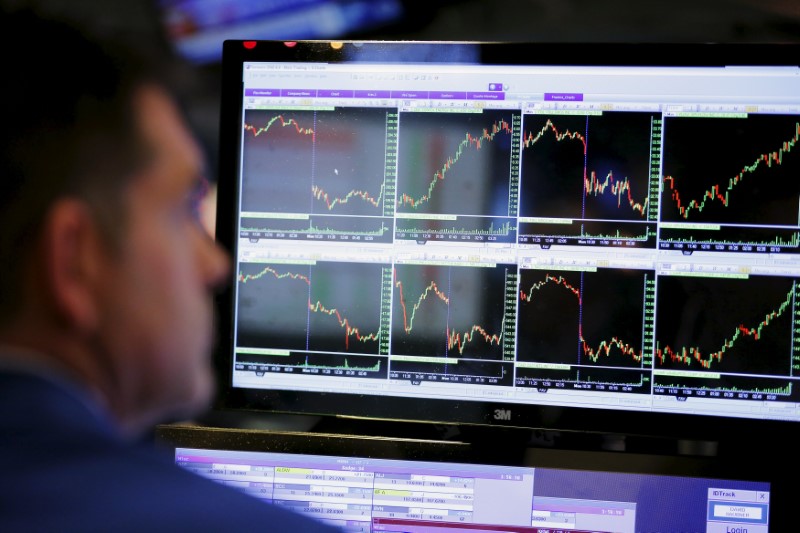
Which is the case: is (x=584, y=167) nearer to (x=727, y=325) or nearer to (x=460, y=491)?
(x=727, y=325)

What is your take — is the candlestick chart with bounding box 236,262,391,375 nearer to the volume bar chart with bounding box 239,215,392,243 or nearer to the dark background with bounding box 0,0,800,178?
the volume bar chart with bounding box 239,215,392,243

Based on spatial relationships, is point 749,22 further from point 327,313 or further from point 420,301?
point 327,313

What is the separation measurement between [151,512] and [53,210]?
0.80 feet

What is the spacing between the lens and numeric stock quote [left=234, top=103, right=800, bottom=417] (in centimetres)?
115

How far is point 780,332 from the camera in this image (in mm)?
1140

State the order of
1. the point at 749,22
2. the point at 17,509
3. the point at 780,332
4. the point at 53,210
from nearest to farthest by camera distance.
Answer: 1. the point at 17,509
2. the point at 53,210
3. the point at 780,332
4. the point at 749,22

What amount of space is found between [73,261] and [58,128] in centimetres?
12

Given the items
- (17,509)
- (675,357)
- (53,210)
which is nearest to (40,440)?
(17,509)

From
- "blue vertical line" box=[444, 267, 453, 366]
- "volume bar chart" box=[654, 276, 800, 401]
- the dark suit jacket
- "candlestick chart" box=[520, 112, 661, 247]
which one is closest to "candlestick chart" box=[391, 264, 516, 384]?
"blue vertical line" box=[444, 267, 453, 366]

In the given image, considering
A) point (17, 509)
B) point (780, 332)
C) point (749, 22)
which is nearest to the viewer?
point (17, 509)

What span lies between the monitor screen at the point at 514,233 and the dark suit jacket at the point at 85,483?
0.62m

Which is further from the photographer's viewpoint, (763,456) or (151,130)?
(763,456)

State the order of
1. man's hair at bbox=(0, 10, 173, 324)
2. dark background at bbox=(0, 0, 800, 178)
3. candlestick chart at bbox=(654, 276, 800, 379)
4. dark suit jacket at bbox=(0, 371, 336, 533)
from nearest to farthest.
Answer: dark suit jacket at bbox=(0, 371, 336, 533), man's hair at bbox=(0, 10, 173, 324), candlestick chart at bbox=(654, 276, 800, 379), dark background at bbox=(0, 0, 800, 178)

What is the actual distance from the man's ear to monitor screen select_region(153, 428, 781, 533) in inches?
24.4
